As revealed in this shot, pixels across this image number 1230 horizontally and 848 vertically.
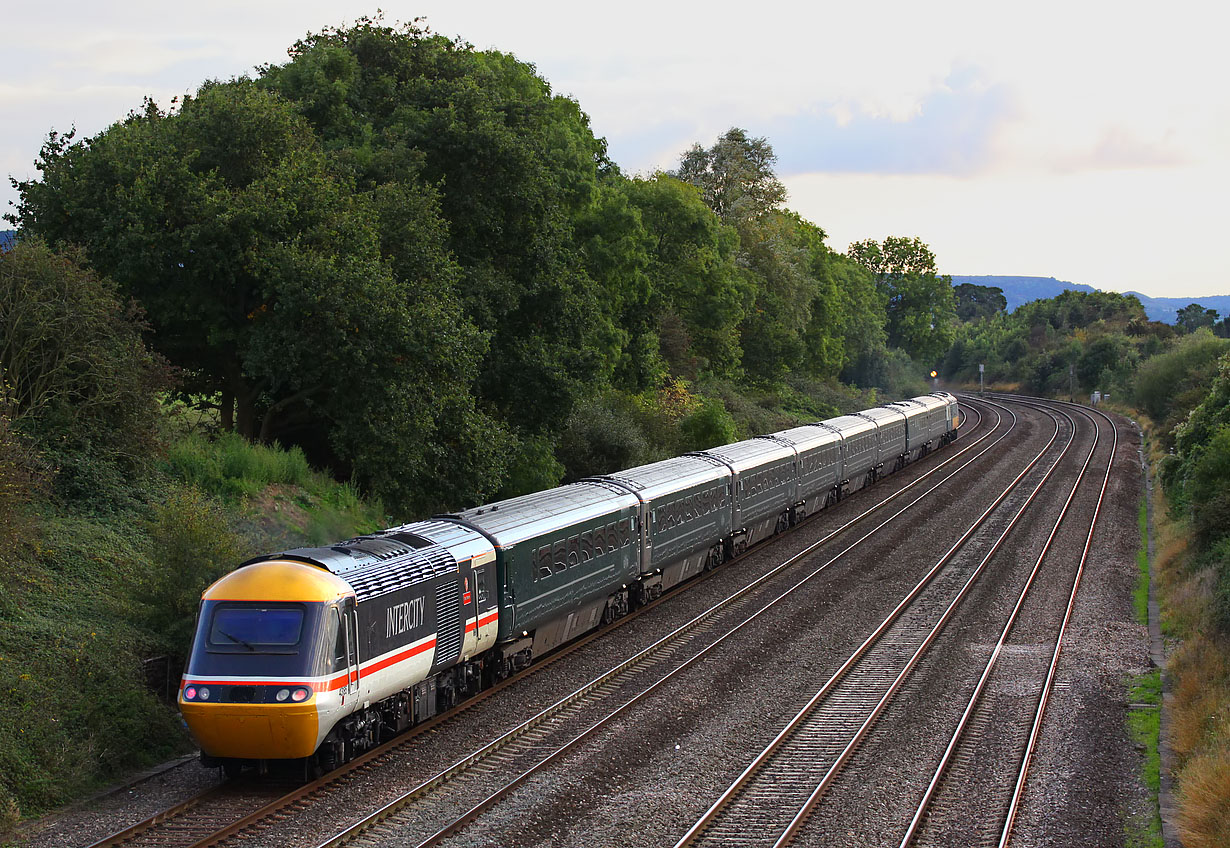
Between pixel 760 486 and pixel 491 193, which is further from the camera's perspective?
pixel 491 193

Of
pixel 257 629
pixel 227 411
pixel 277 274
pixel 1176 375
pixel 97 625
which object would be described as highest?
pixel 277 274

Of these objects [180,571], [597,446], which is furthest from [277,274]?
[597,446]

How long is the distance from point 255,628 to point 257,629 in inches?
1.3

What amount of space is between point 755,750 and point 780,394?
63.7 m

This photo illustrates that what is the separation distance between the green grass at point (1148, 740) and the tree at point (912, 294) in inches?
4171

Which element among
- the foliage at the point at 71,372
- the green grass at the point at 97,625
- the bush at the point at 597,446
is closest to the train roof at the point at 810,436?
the bush at the point at 597,446

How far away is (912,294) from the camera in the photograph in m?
124

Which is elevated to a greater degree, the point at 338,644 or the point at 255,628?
the point at 255,628

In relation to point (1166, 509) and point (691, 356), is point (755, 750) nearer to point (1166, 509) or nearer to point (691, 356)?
point (1166, 509)

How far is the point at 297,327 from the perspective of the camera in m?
27.7

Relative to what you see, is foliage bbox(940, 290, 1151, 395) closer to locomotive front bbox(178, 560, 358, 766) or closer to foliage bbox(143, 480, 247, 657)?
foliage bbox(143, 480, 247, 657)

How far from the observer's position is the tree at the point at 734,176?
72.3m

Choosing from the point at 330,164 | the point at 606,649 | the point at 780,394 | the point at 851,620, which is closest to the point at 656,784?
the point at 606,649

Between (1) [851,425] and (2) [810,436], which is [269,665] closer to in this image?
(2) [810,436]
